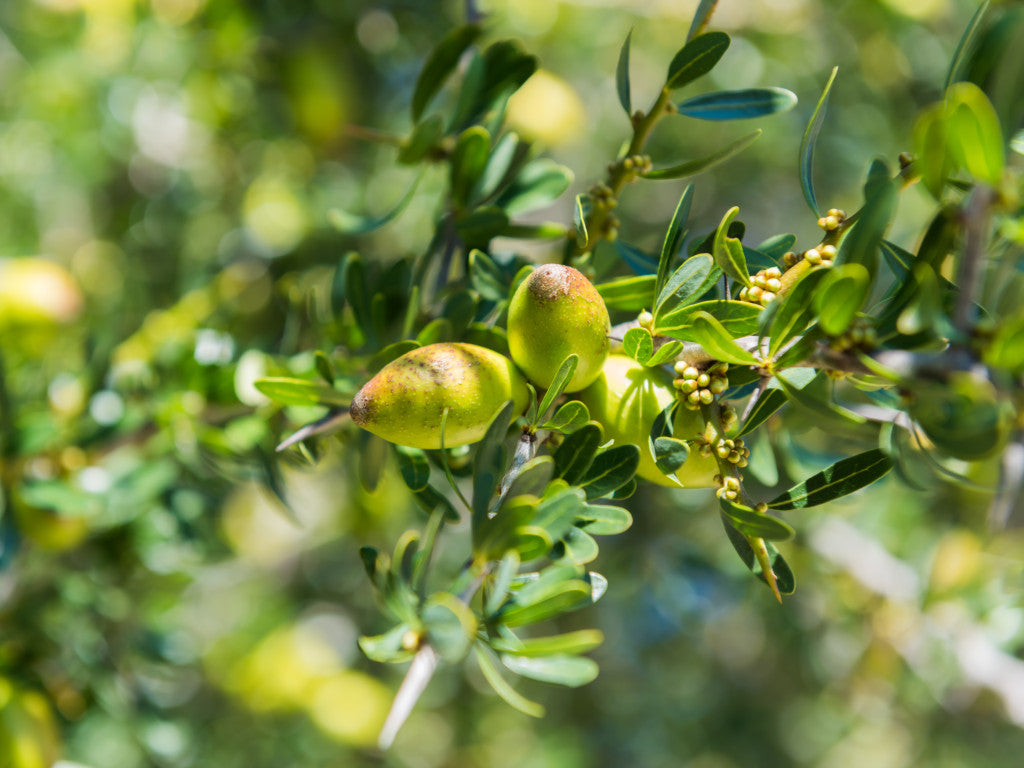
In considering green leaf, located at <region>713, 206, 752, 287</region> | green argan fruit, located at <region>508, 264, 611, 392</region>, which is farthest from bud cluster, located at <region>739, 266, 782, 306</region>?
green argan fruit, located at <region>508, 264, 611, 392</region>

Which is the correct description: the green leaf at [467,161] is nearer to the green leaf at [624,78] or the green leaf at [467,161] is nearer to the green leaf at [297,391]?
the green leaf at [624,78]

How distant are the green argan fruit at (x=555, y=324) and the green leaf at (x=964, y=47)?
32cm

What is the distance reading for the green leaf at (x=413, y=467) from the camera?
0.65 m

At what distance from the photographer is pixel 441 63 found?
890 millimetres

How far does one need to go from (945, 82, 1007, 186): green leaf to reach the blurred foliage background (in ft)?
2.41

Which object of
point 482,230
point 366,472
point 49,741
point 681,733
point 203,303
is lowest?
point 681,733

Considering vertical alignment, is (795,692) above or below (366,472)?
below

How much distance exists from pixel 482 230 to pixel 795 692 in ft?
6.50

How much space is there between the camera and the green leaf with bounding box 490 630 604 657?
1.48 ft

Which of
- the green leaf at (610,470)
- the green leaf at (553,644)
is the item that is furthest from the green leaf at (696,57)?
the green leaf at (553,644)

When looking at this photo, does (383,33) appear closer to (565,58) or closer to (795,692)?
(565,58)

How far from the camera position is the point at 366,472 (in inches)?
30.6

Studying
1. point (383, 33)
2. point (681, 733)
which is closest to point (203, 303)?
point (383, 33)

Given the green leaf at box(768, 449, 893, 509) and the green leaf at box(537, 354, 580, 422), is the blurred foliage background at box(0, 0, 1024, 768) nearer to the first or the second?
the green leaf at box(768, 449, 893, 509)
